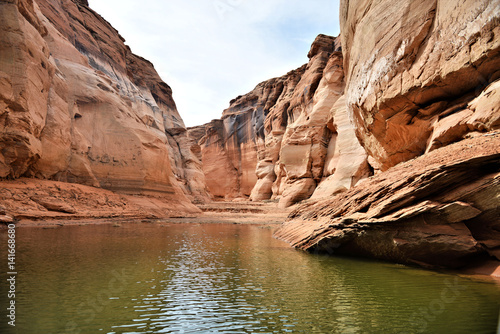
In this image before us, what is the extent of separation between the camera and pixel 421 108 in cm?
1181

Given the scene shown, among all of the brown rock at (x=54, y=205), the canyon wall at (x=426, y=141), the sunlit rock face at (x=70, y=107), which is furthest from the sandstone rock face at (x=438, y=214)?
the sunlit rock face at (x=70, y=107)

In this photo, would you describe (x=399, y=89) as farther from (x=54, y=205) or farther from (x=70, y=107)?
(x=70, y=107)

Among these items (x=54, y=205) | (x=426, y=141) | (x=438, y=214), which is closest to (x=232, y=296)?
(x=438, y=214)

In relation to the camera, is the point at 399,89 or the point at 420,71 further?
the point at 399,89

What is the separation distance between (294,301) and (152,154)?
2206 cm

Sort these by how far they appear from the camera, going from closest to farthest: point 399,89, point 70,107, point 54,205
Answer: point 399,89 → point 54,205 → point 70,107

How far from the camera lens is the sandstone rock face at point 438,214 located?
658cm

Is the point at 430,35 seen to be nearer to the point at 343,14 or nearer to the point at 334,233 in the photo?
the point at 334,233

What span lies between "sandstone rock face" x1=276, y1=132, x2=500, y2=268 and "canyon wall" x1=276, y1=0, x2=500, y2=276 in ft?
→ 0.08

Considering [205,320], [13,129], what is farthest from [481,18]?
[13,129]

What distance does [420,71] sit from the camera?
35.7ft

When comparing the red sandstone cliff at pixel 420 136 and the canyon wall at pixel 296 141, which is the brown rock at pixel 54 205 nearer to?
the red sandstone cliff at pixel 420 136

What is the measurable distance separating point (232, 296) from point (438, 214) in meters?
5.38

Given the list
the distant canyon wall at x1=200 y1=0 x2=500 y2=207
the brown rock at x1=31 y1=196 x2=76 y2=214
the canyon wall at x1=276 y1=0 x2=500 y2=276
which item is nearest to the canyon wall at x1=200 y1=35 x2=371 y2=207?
the distant canyon wall at x1=200 y1=0 x2=500 y2=207
